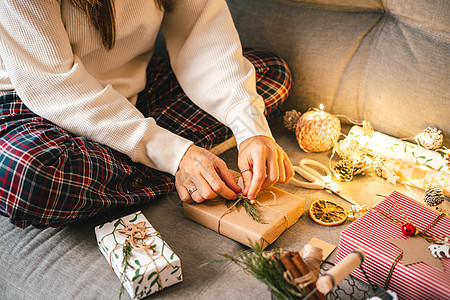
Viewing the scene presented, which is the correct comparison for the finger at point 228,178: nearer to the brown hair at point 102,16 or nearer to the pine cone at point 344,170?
the pine cone at point 344,170

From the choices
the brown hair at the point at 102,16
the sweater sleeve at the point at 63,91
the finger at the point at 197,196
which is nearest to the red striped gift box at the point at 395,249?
the finger at the point at 197,196

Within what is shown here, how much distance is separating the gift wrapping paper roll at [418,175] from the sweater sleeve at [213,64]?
1.26ft

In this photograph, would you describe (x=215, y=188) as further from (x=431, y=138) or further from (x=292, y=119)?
(x=431, y=138)

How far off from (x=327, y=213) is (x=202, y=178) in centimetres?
31

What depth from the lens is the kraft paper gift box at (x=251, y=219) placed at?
833 mm

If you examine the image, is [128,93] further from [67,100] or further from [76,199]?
[76,199]

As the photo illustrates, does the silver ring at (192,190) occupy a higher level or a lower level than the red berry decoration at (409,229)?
lower

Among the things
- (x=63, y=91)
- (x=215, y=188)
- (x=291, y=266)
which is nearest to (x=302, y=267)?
(x=291, y=266)

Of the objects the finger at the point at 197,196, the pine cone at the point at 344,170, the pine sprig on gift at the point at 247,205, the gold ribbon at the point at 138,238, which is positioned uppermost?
the finger at the point at 197,196

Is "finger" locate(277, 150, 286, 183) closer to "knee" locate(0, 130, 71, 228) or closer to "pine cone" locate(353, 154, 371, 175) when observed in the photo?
"pine cone" locate(353, 154, 371, 175)

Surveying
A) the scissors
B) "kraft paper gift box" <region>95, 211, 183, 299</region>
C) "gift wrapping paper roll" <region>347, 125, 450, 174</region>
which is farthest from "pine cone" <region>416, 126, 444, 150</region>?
"kraft paper gift box" <region>95, 211, 183, 299</region>

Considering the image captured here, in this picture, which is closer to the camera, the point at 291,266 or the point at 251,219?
the point at 291,266

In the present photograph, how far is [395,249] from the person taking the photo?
0.72 metres

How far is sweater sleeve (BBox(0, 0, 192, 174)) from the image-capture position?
2.92 ft
